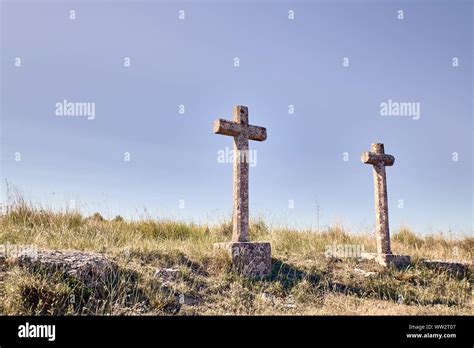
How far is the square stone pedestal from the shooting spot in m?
8.79

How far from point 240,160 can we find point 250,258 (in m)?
1.79

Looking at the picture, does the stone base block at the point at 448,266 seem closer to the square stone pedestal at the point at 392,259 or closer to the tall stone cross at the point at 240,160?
the square stone pedestal at the point at 392,259

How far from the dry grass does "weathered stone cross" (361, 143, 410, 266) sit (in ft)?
1.05

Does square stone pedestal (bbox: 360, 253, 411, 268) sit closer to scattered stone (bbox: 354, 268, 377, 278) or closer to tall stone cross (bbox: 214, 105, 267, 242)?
scattered stone (bbox: 354, 268, 377, 278)

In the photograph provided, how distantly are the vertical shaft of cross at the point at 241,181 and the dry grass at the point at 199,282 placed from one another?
0.64 m

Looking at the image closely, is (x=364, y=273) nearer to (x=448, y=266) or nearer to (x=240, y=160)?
(x=448, y=266)

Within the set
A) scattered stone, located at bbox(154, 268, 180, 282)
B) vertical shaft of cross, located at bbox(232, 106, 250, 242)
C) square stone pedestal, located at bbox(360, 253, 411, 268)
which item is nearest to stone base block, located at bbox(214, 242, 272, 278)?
vertical shaft of cross, located at bbox(232, 106, 250, 242)

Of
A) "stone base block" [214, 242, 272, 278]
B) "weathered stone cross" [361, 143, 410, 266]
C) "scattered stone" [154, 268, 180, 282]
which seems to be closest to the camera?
"scattered stone" [154, 268, 180, 282]

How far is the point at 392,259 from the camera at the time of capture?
885 cm

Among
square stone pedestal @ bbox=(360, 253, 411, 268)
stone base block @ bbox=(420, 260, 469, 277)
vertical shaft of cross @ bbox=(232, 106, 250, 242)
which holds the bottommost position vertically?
stone base block @ bbox=(420, 260, 469, 277)

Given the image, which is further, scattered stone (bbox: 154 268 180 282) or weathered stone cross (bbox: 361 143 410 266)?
weathered stone cross (bbox: 361 143 410 266)

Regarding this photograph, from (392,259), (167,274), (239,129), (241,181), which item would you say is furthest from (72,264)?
(392,259)

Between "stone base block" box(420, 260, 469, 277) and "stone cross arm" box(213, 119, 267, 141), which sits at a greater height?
"stone cross arm" box(213, 119, 267, 141)
